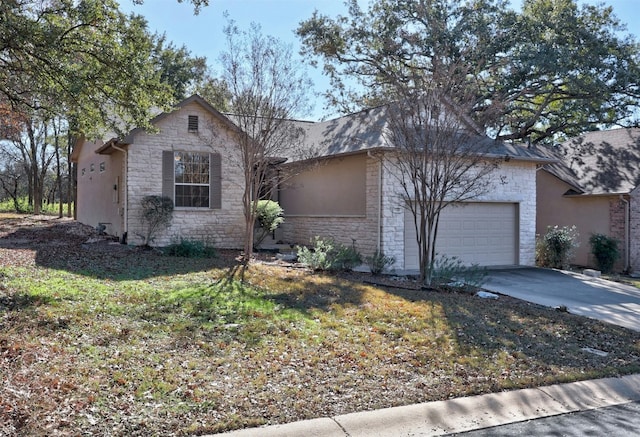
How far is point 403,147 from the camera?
1087 centimetres

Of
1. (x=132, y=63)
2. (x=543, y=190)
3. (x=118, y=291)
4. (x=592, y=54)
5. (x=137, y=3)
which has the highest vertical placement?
(x=592, y=54)

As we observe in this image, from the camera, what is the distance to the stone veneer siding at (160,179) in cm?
1459

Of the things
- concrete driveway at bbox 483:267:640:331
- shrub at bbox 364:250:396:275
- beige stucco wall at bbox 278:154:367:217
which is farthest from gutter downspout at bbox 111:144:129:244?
concrete driveway at bbox 483:267:640:331

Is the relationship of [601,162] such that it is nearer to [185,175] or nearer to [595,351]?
[595,351]

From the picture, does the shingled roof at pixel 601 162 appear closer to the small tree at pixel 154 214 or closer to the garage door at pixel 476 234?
the garage door at pixel 476 234

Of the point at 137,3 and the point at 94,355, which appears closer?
the point at 94,355

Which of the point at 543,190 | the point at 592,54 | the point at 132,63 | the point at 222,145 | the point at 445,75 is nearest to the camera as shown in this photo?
the point at 132,63

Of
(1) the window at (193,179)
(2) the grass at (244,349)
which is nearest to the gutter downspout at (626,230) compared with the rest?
(2) the grass at (244,349)

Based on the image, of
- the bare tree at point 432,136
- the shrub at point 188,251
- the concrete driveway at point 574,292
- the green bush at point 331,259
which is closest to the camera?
the concrete driveway at point 574,292

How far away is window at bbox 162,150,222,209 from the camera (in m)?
15.0

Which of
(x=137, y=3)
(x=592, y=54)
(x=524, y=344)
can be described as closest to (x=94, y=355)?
(x=524, y=344)

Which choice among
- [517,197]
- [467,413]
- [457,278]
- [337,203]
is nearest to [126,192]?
[337,203]

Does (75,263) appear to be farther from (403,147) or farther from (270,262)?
(403,147)

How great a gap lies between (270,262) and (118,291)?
528 centimetres
